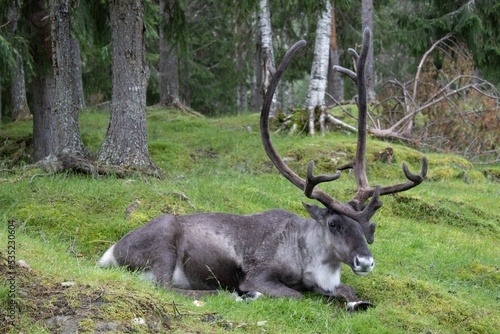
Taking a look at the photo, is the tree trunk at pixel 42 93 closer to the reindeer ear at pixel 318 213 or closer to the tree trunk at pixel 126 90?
the tree trunk at pixel 126 90

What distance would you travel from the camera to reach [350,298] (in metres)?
6.79

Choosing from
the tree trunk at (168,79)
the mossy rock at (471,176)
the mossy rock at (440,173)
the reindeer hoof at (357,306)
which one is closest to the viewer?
the reindeer hoof at (357,306)

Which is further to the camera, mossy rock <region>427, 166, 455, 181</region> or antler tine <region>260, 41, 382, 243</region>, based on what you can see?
mossy rock <region>427, 166, 455, 181</region>

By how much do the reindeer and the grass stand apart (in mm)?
322

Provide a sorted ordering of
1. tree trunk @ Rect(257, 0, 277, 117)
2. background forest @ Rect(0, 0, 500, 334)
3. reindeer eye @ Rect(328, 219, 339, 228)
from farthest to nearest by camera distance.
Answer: tree trunk @ Rect(257, 0, 277, 117)
reindeer eye @ Rect(328, 219, 339, 228)
background forest @ Rect(0, 0, 500, 334)

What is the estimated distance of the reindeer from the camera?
22.2 ft

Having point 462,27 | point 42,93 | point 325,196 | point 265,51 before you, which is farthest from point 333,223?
point 462,27

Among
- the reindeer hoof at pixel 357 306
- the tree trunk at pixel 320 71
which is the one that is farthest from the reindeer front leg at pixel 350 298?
the tree trunk at pixel 320 71

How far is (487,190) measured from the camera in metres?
12.5

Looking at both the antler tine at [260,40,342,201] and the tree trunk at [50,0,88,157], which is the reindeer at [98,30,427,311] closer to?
the antler tine at [260,40,342,201]

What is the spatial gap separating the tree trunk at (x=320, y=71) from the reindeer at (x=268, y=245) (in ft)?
23.4

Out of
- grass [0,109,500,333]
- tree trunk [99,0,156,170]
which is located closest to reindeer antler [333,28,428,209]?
grass [0,109,500,333]

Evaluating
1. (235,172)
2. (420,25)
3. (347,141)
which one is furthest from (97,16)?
(420,25)

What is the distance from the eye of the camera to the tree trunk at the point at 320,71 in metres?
14.6
